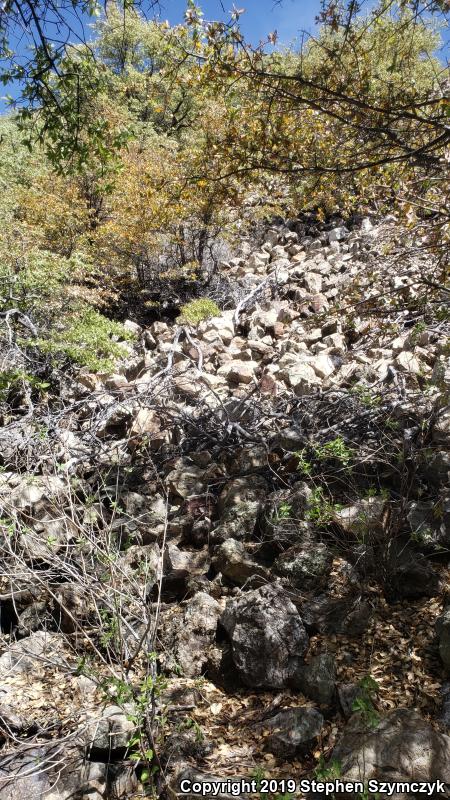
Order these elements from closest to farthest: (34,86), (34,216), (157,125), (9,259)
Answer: (34,86) < (9,259) < (34,216) < (157,125)

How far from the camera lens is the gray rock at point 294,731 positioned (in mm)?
2656

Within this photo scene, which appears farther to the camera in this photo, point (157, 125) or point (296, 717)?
point (157, 125)

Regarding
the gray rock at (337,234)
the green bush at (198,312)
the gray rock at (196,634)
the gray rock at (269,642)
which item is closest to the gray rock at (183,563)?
the gray rock at (196,634)

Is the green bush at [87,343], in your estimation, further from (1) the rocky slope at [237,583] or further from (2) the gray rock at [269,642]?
(2) the gray rock at [269,642]

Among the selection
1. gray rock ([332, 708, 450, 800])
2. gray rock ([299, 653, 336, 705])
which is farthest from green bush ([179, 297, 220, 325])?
gray rock ([332, 708, 450, 800])

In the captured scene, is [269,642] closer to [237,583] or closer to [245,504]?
[237,583]

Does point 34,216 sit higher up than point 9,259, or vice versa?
point 34,216

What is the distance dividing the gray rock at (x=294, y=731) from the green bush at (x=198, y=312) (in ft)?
22.8

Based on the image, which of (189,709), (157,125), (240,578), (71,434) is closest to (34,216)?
(71,434)

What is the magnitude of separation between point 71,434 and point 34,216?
6508mm

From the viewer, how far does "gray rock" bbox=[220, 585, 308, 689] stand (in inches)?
121

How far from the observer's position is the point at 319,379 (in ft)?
20.4

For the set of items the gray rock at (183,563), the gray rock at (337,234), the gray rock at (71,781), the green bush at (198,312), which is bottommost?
the gray rock at (71,781)

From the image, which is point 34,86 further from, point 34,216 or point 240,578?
point 34,216
